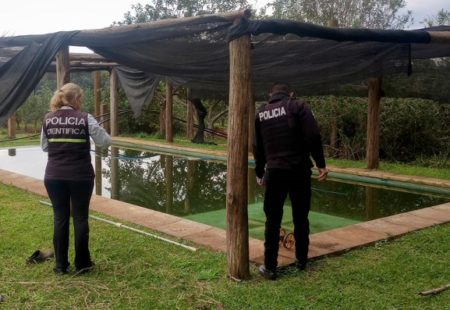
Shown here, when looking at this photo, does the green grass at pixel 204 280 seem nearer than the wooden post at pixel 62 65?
Yes

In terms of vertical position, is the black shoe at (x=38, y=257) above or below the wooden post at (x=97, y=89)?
below

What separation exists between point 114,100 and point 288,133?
39.3ft

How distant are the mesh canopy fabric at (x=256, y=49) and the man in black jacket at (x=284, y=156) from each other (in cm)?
58

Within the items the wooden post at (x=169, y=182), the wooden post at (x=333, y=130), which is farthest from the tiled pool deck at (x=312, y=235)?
the wooden post at (x=333, y=130)

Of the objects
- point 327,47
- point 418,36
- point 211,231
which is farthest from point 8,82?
point 418,36

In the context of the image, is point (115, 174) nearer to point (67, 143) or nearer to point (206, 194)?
point (206, 194)

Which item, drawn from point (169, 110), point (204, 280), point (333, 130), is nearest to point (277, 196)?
point (204, 280)

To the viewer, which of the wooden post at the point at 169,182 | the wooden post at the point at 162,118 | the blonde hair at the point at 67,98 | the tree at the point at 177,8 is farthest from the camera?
the tree at the point at 177,8

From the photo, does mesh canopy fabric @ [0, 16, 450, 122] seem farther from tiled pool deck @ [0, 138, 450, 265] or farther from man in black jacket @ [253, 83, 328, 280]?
tiled pool deck @ [0, 138, 450, 265]

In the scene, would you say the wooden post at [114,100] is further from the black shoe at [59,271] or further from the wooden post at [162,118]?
the black shoe at [59,271]

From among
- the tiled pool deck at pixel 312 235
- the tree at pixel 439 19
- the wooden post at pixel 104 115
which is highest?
the tree at pixel 439 19

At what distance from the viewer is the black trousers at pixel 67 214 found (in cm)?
359

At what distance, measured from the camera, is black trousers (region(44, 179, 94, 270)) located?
359cm

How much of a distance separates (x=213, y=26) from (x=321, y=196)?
4113 mm
